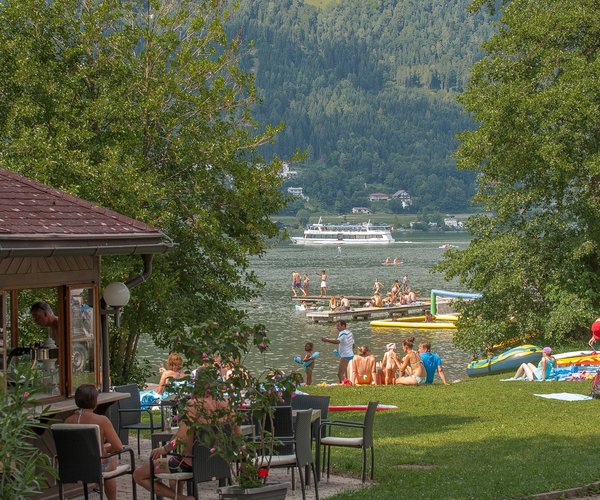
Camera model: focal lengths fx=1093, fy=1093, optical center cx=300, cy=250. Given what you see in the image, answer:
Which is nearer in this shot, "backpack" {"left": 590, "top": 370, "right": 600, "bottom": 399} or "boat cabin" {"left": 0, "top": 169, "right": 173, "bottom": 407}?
"boat cabin" {"left": 0, "top": 169, "right": 173, "bottom": 407}

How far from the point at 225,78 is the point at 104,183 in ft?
16.0

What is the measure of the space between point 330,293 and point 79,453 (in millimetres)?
60710

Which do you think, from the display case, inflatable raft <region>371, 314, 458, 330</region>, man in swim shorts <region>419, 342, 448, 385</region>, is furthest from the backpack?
inflatable raft <region>371, 314, 458, 330</region>

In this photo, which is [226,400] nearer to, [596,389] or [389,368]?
[596,389]

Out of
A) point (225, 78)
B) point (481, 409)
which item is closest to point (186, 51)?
point (225, 78)

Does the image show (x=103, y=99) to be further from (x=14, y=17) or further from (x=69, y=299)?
(x=69, y=299)

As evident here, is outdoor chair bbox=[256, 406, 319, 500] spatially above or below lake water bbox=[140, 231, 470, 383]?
above

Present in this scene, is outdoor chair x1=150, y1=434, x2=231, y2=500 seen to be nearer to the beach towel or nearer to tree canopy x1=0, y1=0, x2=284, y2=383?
the beach towel

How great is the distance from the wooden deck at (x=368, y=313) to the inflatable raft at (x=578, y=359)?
27.4m

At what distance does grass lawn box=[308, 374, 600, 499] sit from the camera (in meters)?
10.2

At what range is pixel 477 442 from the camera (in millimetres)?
13148

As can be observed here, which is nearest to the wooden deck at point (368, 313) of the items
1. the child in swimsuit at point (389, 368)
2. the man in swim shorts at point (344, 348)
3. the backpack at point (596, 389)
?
the man in swim shorts at point (344, 348)

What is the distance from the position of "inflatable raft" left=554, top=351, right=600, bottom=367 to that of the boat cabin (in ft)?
44.7

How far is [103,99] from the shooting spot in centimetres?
2100
